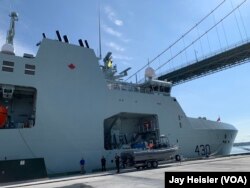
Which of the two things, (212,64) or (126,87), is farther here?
(212,64)

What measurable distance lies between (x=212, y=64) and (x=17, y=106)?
26.7 metres

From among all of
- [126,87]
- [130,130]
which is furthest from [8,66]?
[130,130]

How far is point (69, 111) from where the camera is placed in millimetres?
18344

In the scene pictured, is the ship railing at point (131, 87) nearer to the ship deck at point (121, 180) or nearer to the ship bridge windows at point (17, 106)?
the ship bridge windows at point (17, 106)

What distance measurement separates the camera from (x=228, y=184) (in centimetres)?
499

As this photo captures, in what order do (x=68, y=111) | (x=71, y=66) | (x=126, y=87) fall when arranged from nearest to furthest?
(x=68, y=111) → (x=71, y=66) → (x=126, y=87)

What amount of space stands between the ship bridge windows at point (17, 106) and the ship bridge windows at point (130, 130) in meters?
6.67

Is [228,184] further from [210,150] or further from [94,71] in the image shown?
[210,150]

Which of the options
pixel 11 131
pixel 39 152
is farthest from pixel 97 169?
pixel 11 131

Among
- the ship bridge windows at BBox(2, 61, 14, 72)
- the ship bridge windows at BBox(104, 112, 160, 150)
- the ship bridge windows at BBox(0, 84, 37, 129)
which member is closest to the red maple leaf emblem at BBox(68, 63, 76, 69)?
the ship bridge windows at BBox(0, 84, 37, 129)

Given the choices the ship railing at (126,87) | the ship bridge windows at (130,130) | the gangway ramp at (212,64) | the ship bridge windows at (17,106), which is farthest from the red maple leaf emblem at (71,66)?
the gangway ramp at (212,64)

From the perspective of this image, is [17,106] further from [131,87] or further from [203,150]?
[203,150]

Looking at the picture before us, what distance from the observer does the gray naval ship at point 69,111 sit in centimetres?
1648

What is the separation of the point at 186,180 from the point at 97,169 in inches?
589
